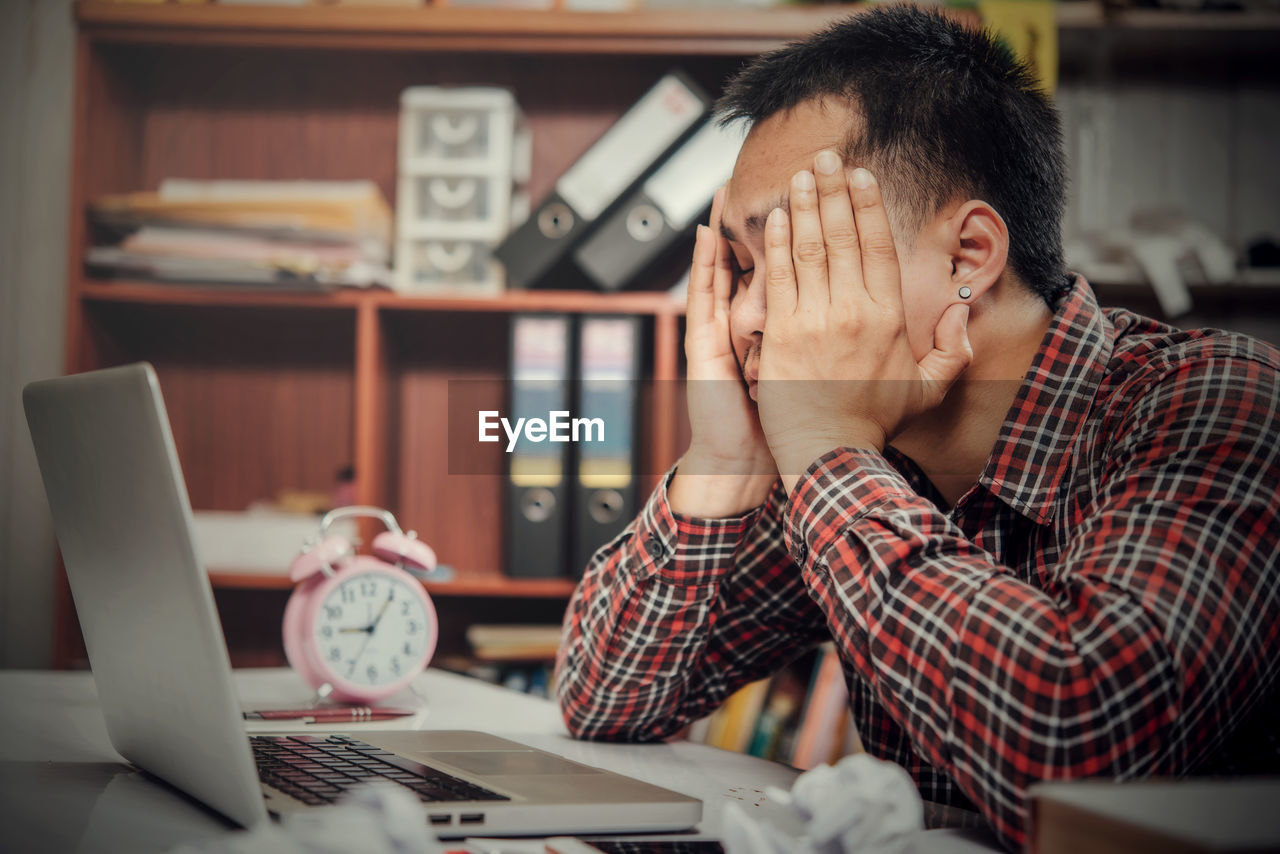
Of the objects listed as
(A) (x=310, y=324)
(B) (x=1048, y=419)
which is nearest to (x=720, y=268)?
(B) (x=1048, y=419)

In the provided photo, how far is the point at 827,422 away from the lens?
80 cm

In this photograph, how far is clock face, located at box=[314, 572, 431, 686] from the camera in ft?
3.37

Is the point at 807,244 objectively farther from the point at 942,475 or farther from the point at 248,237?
the point at 248,237

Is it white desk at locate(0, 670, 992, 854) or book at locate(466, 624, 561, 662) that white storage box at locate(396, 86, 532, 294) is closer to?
book at locate(466, 624, 561, 662)

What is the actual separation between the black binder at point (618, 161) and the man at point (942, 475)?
2.33ft

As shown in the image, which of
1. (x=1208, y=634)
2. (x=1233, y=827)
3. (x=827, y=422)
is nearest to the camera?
(x=1233, y=827)

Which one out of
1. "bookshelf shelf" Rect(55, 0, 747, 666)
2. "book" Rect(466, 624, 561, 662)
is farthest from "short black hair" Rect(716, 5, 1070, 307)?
"book" Rect(466, 624, 561, 662)

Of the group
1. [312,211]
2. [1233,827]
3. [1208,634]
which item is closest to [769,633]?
[1208,634]

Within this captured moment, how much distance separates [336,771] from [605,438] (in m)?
1.10

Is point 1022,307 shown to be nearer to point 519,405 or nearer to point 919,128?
point 919,128

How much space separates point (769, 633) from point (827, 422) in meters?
0.35

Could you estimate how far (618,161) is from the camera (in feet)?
5.77
